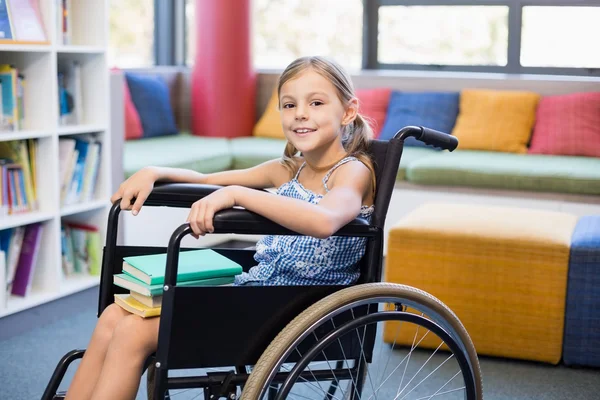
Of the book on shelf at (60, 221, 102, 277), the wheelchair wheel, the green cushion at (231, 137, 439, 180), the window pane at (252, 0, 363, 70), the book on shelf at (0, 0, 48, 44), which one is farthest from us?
the window pane at (252, 0, 363, 70)

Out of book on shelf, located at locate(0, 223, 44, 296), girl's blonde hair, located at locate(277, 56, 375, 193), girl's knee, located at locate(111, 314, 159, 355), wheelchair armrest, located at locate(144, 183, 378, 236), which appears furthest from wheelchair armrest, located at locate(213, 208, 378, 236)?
book on shelf, located at locate(0, 223, 44, 296)

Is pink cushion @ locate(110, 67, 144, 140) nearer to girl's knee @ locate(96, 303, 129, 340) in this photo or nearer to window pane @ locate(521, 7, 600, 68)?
window pane @ locate(521, 7, 600, 68)

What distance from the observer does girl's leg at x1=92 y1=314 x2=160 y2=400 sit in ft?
4.94

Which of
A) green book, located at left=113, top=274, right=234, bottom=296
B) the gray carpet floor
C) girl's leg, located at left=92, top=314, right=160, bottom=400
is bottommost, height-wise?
the gray carpet floor

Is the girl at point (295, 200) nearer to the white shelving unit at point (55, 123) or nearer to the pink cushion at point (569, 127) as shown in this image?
the white shelving unit at point (55, 123)

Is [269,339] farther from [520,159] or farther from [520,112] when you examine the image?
[520,112]

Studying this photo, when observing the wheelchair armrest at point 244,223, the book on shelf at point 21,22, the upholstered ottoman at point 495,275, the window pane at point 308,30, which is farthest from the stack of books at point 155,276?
the window pane at point 308,30

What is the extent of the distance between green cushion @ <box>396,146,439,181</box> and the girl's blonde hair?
2.15 m

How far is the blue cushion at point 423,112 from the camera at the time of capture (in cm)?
452

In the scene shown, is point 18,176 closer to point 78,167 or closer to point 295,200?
point 78,167

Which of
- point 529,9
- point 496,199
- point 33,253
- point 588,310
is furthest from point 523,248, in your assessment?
Answer: point 529,9

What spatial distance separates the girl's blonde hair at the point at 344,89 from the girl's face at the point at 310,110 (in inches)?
0.5

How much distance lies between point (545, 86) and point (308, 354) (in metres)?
3.42

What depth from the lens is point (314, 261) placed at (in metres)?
1.71
